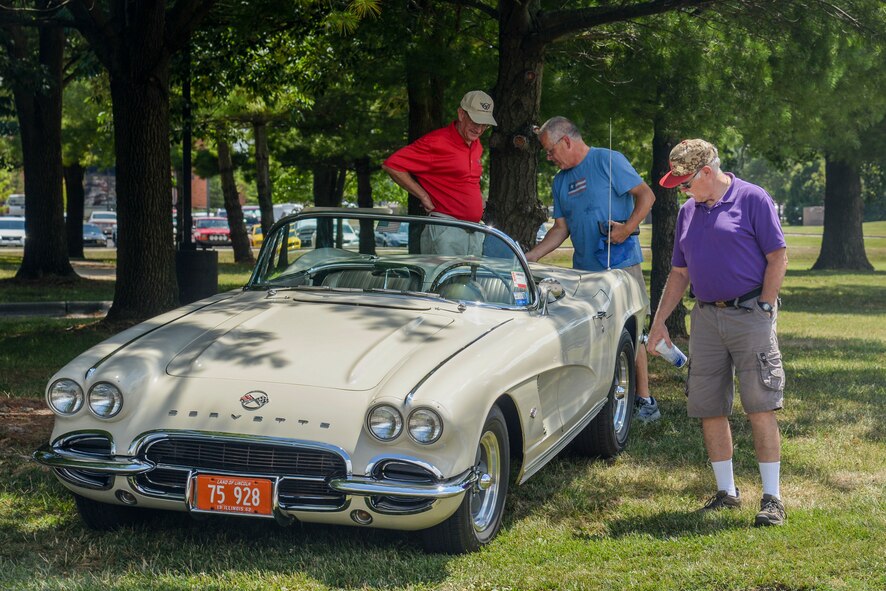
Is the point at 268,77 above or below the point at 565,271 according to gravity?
above

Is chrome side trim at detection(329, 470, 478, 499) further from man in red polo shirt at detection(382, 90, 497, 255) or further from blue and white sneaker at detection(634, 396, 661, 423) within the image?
blue and white sneaker at detection(634, 396, 661, 423)

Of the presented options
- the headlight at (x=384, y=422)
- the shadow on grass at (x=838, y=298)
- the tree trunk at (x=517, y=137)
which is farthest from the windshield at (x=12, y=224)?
the headlight at (x=384, y=422)

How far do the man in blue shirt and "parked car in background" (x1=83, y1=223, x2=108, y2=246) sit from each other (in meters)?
48.3

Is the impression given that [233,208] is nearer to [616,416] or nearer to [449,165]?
[449,165]

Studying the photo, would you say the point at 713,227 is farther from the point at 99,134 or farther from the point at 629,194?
the point at 99,134

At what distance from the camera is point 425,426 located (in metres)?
4.59

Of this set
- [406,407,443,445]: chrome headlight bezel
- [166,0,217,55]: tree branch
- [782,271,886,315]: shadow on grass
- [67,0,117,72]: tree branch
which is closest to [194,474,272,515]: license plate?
[406,407,443,445]: chrome headlight bezel

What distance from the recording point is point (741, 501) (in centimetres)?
589

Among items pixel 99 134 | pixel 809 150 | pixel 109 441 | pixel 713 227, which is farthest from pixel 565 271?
pixel 99 134

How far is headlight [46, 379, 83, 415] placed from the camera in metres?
4.93

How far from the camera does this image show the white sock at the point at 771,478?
18.1 feet

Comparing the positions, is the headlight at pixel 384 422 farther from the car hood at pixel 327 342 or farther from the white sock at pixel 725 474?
the white sock at pixel 725 474

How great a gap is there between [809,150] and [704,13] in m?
18.6

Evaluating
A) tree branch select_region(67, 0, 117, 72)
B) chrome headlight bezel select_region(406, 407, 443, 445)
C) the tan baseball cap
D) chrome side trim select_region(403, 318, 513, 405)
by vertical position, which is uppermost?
tree branch select_region(67, 0, 117, 72)
